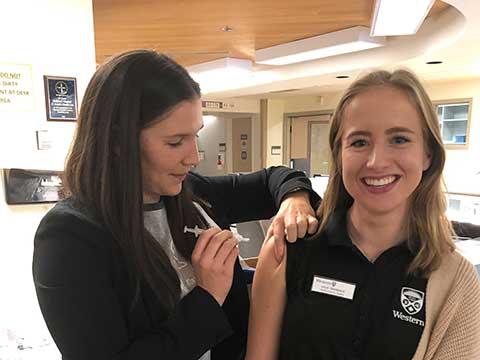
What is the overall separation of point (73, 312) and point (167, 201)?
1.39ft

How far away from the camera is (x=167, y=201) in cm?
112

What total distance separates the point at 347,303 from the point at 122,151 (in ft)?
2.38

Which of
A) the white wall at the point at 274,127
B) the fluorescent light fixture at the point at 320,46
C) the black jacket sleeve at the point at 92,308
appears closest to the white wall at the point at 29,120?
the black jacket sleeve at the point at 92,308

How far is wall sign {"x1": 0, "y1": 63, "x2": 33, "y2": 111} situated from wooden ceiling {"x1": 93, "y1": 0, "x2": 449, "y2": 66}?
4.18ft

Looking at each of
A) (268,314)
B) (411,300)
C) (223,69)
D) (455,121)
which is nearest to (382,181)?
(411,300)

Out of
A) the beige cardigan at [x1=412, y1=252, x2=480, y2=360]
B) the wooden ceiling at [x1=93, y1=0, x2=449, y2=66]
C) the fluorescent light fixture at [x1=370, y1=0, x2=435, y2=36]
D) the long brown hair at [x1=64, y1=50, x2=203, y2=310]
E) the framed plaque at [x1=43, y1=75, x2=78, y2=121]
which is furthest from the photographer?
the wooden ceiling at [x1=93, y1=0, x2=449, y2=66]

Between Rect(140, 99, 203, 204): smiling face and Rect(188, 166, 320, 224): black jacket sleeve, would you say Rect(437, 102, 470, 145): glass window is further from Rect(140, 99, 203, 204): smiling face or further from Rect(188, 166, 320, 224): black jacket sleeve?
Rect(140, 99, 203, 204): smiling face

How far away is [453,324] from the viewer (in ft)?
3.31

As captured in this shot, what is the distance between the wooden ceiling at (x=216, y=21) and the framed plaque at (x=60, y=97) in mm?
1223

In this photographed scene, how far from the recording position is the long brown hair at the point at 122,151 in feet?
2.94

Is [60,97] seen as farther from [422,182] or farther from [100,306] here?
[422,182]

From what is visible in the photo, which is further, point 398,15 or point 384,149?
point 398,15

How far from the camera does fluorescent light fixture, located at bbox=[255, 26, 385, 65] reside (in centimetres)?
391

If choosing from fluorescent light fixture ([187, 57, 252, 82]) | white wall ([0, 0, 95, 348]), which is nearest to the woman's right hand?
white wall ([0, 0, 95, 348])
